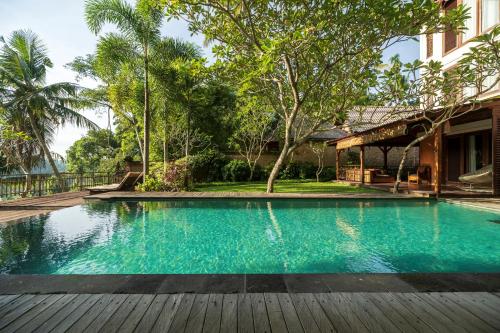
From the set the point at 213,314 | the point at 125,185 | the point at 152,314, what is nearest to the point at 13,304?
the point at 152,314

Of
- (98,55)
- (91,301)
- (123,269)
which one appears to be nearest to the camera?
(91,301)

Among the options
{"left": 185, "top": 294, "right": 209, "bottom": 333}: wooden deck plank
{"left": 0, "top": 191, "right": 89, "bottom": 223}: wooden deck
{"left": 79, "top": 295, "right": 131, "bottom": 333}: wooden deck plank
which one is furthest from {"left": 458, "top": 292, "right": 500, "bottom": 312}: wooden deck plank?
{"left": 0, "top": 191, "right": 89, "bottom": 223}: wooden deck

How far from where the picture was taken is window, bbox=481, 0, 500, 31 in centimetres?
1101

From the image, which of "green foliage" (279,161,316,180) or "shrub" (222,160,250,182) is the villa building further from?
"shrub" (222,160,250,182)

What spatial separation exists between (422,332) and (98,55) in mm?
15011

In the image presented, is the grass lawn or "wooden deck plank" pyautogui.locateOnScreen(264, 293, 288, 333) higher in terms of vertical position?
the grass lawn

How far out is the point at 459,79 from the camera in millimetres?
9977

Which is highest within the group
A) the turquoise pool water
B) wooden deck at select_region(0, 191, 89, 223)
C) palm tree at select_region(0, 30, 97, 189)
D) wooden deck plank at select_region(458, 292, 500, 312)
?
palm tree at select_region(0, 30, 97, 189)

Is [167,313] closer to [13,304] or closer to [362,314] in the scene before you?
[13,304]

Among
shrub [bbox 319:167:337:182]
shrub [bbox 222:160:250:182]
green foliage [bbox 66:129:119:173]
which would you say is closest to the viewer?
shrub [bbox 222:160:250:182]

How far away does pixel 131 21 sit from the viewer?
12141 millimetres

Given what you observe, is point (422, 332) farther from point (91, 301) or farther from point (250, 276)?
point (91, 301)

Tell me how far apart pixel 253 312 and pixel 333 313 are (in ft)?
2.21

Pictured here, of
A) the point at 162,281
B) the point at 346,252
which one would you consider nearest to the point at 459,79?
the point at 346,252
